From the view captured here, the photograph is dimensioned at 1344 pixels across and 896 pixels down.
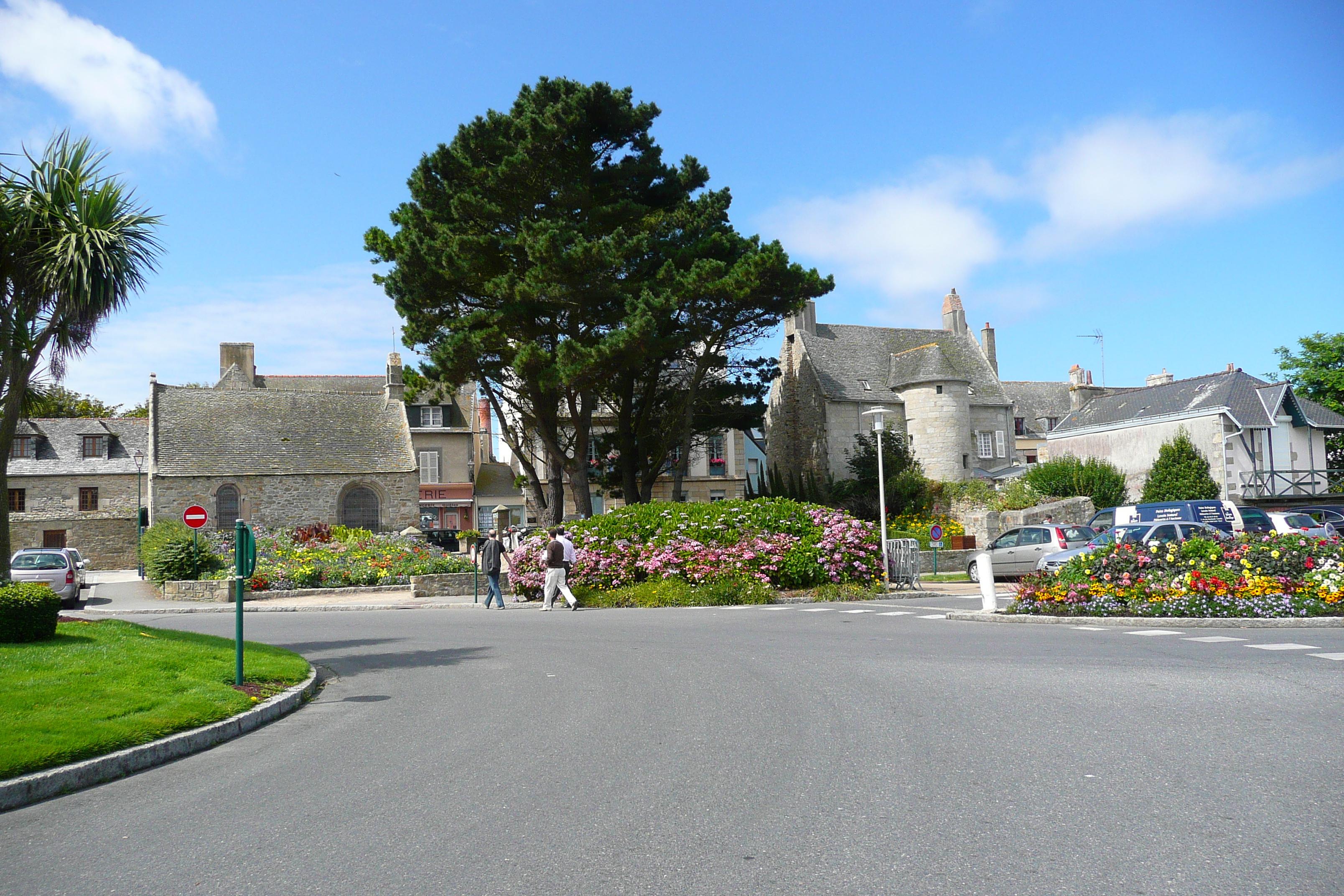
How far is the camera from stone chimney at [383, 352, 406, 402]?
49.7 metres

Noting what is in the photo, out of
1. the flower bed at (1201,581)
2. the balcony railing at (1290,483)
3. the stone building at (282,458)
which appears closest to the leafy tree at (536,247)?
the flower bed at (1201,581)

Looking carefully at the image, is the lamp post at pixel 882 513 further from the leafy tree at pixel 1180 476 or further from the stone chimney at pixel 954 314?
the stone chimney at pixel 954 314

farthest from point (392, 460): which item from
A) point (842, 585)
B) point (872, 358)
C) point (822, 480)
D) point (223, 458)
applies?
point (842, 585)

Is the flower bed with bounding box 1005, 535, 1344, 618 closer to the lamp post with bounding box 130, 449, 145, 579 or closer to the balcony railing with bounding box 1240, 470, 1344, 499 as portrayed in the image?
the balcony railing with bounding box 1240, 470, 1344, 499

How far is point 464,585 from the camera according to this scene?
24.2 metres

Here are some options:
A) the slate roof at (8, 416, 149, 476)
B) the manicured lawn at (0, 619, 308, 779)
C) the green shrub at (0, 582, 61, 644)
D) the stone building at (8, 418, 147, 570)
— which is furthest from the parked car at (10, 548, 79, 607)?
the slate roof at (8, 416, 149, 476)

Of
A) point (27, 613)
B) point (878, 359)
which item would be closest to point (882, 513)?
point (27, 613)

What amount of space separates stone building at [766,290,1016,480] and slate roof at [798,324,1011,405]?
50 mm

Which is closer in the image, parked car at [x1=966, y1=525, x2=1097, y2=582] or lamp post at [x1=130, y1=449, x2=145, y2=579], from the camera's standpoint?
parked car at [x1=966, y1=525, x2=1097, y2=582]

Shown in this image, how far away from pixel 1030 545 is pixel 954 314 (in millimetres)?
31402

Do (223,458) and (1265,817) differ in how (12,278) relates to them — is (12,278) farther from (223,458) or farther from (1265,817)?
(223,458)

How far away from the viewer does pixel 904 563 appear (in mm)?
22891

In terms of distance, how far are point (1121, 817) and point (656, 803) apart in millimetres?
2367

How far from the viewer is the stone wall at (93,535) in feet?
139
